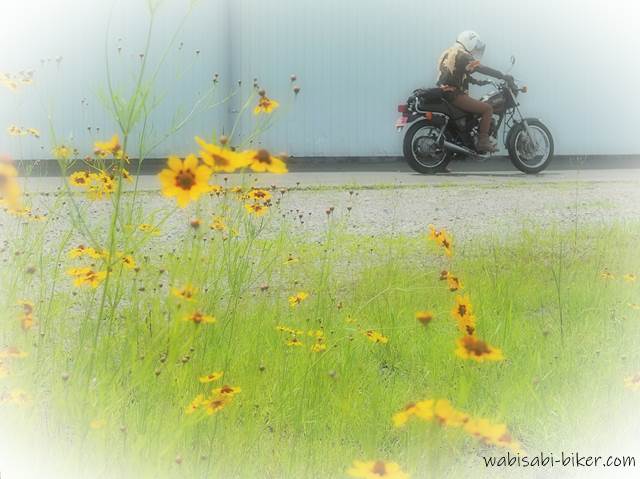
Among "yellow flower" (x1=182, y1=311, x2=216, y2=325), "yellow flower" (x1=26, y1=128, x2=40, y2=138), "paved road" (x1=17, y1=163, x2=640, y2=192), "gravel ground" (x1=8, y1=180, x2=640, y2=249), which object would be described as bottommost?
"yellow flower" (x1=182, y1=311, x2=216, y2=325)

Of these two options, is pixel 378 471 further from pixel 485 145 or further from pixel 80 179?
pixel 485 145

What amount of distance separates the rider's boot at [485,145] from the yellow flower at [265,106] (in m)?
4.97

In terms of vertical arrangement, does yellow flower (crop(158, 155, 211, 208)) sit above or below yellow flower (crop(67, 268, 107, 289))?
above

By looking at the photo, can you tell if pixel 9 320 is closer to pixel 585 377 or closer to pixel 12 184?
pixel 12 184

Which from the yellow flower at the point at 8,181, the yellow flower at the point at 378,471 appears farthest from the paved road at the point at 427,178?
the yellow flower at the point at 378,471

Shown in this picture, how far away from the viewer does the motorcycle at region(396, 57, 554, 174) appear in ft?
20.2

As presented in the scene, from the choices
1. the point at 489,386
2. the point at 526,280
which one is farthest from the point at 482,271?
the point at 489,386

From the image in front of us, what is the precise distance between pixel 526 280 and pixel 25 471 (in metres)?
1.57

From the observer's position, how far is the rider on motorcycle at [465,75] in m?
5.57

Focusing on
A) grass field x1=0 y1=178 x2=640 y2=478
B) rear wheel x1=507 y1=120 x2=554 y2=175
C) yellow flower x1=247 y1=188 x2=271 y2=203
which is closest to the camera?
grass field x1=0 y1=178 x2=640 y2=478

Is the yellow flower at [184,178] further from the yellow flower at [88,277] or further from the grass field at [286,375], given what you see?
the yellow flower at [88,277]

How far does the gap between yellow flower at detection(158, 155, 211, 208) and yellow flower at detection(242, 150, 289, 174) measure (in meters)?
0.06

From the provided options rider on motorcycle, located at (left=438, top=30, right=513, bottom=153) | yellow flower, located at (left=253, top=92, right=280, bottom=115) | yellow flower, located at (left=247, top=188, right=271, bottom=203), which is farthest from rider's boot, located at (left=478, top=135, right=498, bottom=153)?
yellow flower, located at (left=253, top=92, right=280, bottom=115)

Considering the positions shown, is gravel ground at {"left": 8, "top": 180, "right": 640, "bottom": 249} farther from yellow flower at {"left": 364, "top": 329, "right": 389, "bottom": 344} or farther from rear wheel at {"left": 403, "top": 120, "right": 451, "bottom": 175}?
yellow flower at {"left": 364, "top": 329, "right": 389, "bottom": 344}
